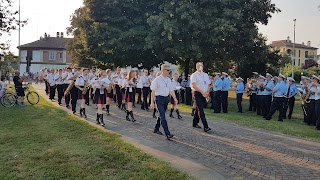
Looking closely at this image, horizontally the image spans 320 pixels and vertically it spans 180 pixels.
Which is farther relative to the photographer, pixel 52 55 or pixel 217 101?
pixel 52 55

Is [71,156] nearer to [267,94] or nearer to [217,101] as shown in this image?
[217,101]

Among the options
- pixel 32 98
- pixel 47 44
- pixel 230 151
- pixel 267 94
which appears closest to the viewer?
pixel 230 151

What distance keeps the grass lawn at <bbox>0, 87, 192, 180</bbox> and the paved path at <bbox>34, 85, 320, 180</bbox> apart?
21.8 inches

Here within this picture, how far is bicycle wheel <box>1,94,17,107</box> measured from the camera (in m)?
18.8

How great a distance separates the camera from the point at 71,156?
7.99m

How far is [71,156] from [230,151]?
3.80m

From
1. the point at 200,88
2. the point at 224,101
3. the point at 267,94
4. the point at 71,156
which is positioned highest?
the point at 200,88

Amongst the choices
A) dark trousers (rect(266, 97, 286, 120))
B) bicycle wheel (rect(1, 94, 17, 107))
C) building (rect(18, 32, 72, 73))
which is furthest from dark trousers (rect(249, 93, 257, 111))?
building (rect(18, 32, 72, 73))

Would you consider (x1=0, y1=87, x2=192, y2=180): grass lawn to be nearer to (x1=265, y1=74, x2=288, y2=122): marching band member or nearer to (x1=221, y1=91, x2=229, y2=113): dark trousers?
(x1=265, y1=74, x2=288, y2=122): marching band member

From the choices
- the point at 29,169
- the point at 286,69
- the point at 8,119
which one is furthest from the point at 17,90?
the point at 286,69

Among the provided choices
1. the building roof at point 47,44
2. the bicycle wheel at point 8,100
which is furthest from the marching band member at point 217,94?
the building roof at point 47,44

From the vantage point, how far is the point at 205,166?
7340mm

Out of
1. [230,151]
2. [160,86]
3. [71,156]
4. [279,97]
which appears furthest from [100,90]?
[279,97]

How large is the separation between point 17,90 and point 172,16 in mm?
10316
